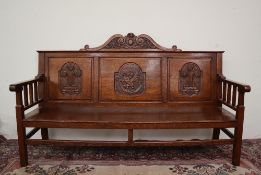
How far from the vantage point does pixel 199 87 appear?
7.83 feet

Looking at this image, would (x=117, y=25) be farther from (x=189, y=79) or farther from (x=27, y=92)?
(x=27, y=92)

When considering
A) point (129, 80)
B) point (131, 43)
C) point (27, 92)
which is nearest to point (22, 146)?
point (27, 92)

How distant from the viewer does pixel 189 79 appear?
2.38m

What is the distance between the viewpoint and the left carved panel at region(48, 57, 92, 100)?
2.36 m

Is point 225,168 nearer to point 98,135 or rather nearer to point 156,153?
point 156,153

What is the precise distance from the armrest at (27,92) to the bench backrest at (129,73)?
8cm

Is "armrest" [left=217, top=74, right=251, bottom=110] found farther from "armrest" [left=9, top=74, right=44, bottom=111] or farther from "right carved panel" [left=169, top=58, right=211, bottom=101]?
"armrest" [left=9, top=74, right=44, bottom=111]

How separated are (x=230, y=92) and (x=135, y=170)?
1059 mm

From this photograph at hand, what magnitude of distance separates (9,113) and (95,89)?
1.06 meters

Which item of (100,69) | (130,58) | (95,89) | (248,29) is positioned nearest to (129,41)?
(130,58)

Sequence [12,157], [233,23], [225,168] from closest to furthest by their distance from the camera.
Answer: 1. [225,168]
2. [12,157]
3. [233,23]

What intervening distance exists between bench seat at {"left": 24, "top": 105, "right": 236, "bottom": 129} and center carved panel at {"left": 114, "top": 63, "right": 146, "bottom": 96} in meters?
0.19

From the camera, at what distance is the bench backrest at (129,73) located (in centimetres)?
236

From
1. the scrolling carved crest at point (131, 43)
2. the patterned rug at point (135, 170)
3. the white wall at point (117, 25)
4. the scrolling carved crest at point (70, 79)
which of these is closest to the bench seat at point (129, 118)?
the scrolling carved crest at point (70, 79)
